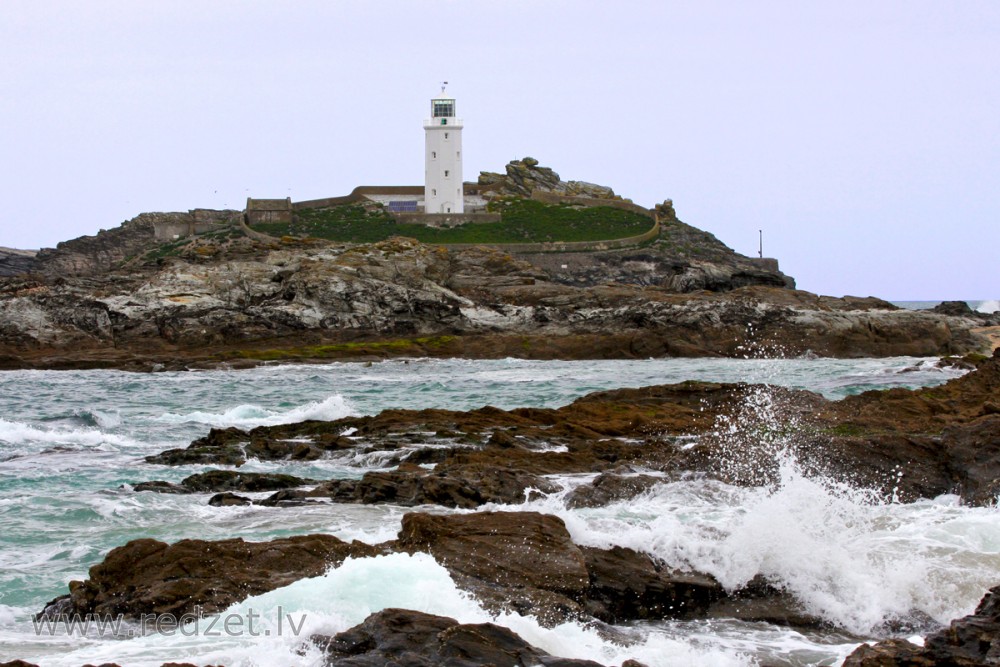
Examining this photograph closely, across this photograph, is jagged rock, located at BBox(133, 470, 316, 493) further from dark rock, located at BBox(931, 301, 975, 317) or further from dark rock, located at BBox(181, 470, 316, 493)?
dark rock, located at BBox(931, 301, 975, 317)

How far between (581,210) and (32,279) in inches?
1799

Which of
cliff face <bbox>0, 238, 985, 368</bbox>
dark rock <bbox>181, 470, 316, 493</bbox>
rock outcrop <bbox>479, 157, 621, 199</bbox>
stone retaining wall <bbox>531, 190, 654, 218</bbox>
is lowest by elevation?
dark rock <bbox>181, 470, 316, 493</bbox>

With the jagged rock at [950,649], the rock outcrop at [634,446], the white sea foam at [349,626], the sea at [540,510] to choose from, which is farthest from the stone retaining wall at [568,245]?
the jagged rock at [950,649]

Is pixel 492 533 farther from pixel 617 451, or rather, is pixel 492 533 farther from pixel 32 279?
pixel 32 279

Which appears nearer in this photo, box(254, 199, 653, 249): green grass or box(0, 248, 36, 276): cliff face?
box(254, 199, 653, 249): green grass

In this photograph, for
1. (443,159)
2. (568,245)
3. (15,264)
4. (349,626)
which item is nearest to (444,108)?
(443,159)

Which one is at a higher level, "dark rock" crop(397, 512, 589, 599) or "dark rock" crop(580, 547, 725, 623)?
"dark rock" crop(397, 512, 589, 599)

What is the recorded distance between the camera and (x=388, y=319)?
158ft

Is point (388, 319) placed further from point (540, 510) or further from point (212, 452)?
point (540, 510)

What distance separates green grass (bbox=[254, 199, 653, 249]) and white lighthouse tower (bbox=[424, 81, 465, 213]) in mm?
3628

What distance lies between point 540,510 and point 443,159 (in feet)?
233

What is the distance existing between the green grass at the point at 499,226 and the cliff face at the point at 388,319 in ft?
77.7

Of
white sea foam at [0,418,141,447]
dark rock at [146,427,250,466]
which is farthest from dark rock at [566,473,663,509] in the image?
white sea foam at [0,418,141,447]

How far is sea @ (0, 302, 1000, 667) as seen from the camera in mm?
7457
